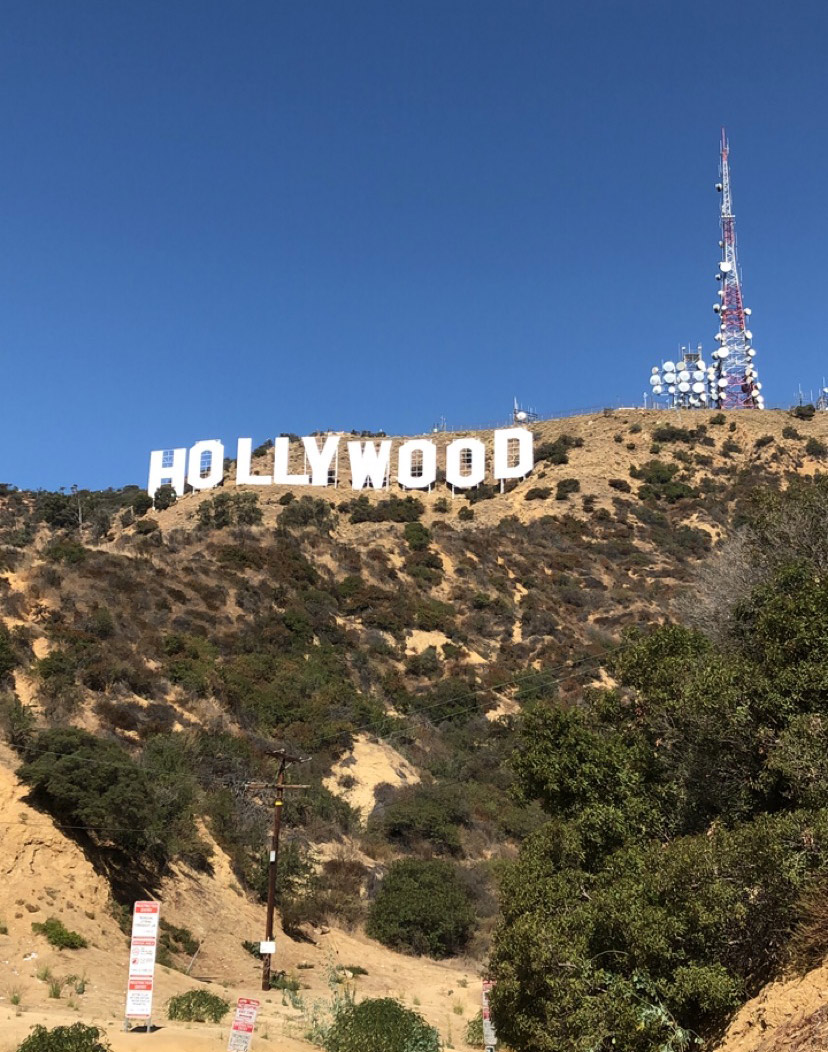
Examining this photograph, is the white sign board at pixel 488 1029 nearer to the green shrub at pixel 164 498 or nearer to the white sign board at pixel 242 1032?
the white sign board at pixel 242 1032

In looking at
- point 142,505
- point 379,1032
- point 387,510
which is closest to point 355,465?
point 387,510

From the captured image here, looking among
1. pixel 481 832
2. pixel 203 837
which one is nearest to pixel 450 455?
pixel 481 832

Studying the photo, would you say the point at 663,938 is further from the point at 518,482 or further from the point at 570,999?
the point at 518,482

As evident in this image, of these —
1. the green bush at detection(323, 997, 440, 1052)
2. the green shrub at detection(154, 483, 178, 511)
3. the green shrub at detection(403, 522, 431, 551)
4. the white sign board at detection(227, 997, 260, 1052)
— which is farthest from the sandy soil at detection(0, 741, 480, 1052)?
the green shrub at detection(154, 483, 178, 511)

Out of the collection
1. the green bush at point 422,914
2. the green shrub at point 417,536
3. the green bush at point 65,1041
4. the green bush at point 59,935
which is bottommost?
the green bush at point 422,914

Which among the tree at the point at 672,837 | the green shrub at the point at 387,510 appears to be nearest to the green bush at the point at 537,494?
the green shrub at the point at 387,510
